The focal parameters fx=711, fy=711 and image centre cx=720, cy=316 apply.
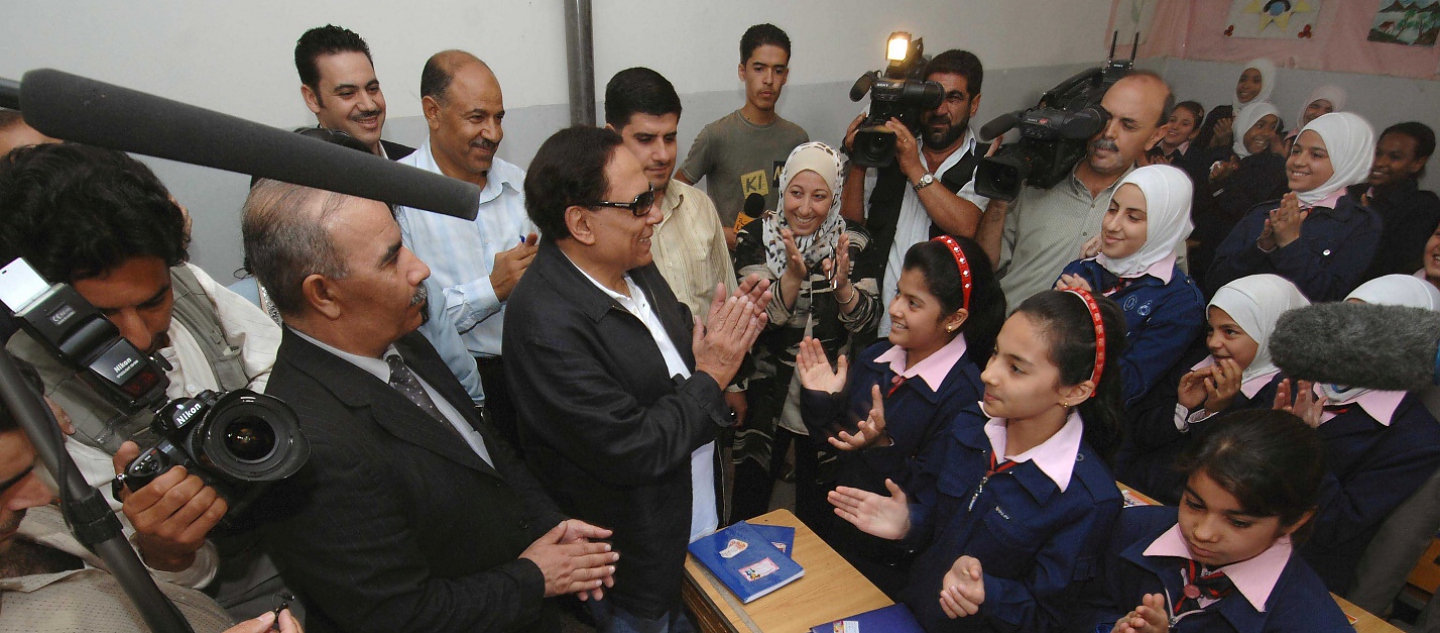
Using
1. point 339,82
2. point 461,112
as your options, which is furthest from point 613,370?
point 339,82

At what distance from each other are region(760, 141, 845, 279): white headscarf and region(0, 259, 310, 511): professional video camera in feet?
5.88

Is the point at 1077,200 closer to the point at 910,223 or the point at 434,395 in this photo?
the point at 910,223

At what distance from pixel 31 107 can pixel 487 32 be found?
3146 mm

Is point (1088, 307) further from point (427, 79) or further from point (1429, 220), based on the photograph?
point (1429, 220)

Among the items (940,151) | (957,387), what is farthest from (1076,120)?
(957,387)

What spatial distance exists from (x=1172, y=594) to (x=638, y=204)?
55.4 inches

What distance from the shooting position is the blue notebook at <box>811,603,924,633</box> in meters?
1.60

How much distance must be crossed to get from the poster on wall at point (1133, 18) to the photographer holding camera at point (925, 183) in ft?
15.5

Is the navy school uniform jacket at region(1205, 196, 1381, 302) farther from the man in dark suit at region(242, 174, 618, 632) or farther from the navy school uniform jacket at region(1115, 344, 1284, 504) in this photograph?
the man in dark suit at region(242, 174, 618, 632)

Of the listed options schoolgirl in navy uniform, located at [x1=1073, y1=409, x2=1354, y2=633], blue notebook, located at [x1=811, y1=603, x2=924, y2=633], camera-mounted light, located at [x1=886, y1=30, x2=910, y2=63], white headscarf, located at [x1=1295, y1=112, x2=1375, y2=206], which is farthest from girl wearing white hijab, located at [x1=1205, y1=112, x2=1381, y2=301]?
blue notebook, located at [x1=811, y1=603, x2=924, y2=633]

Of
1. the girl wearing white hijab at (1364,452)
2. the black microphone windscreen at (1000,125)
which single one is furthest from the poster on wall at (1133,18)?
the girl wearing white hijab at (1364,452)

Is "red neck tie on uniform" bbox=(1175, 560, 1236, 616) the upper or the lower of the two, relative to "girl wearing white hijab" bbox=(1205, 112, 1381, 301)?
lower

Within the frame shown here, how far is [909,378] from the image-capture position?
193cm

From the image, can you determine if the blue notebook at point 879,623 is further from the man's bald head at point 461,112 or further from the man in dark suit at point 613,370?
the man's bald head at point 461,112
